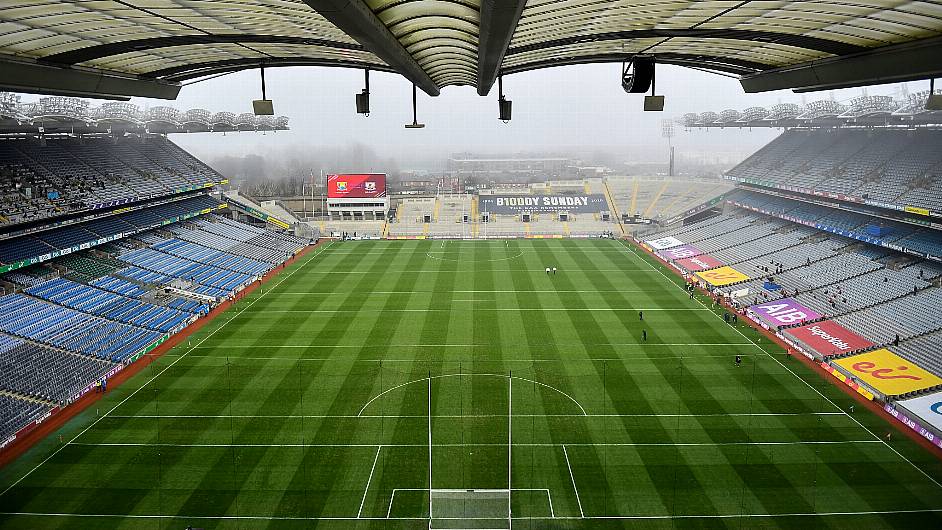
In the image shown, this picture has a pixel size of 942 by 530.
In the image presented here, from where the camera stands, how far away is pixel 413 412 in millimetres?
19125

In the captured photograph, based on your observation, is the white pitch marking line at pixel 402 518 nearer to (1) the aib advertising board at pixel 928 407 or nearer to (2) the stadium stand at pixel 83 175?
(1) the aib advertising board at pixel 928 407

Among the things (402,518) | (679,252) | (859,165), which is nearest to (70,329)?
(402,518)

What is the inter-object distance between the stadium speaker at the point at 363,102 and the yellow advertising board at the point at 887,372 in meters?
19.9

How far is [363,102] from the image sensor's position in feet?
40.8

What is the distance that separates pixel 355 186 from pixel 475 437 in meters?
46.5

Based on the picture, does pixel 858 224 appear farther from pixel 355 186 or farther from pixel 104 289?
pixel 104 289

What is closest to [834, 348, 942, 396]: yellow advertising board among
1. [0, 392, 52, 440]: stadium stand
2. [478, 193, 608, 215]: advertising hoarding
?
[0, 392, 52, 440]: stadium stand

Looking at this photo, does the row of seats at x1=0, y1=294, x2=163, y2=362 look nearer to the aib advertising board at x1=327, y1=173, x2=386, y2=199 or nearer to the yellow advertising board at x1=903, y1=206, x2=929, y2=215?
the aib advertising board at x1=327, y1=173, x2=386, y2=199

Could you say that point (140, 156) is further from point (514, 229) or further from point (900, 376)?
point (900, 376)

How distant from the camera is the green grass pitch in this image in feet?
47.3

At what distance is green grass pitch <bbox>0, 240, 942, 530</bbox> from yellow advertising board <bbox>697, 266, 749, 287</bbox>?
8.27 meters

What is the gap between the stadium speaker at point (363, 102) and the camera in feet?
40.6

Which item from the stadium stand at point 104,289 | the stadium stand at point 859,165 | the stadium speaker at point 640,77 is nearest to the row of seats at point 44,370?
the stadium stand at point 104,289

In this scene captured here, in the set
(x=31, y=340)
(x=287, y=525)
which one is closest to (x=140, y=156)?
(x=31, y=340)
